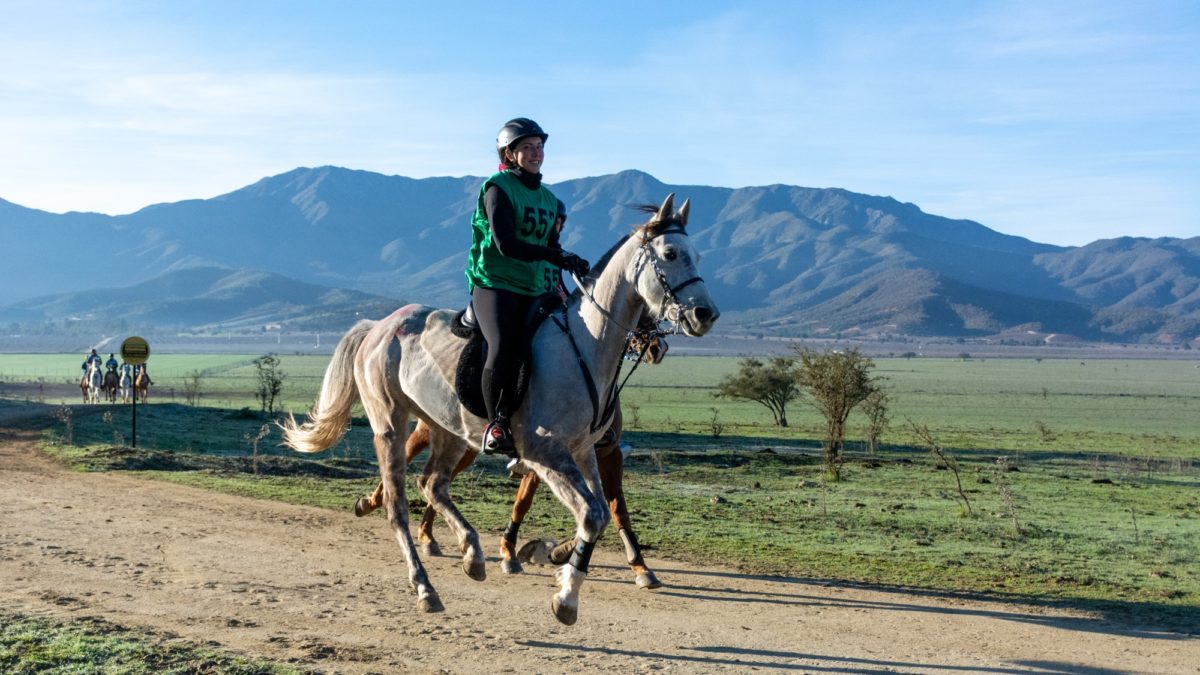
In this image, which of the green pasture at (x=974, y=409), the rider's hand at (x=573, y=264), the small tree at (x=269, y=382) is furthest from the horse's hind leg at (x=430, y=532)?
the green pasture at (x=974, y=409)

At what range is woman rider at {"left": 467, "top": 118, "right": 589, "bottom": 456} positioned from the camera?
321 inches

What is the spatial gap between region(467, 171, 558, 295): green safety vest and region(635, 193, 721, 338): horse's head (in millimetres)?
833

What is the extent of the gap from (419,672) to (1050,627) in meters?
4.89

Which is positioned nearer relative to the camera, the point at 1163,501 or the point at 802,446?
the point at 1163,501

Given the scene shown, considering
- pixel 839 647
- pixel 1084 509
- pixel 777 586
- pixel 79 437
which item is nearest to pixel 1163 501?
pixel 1084 509

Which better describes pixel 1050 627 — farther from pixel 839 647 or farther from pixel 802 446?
pixel 802 446

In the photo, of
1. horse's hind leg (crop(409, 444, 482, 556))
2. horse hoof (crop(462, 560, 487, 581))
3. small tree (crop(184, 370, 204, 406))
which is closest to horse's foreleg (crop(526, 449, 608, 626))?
horse hoof (crop(462, 560, 487, 581))

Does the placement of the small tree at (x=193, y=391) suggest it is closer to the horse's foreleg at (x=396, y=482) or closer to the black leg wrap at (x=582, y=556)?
the horse's foreleg at (x=396, y=482)

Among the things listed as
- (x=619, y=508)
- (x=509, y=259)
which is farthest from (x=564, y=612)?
(x=619, y=508)

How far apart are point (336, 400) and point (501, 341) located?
309cm

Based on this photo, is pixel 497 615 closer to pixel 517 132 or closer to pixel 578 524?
pixel 578 524

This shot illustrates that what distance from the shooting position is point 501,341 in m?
8.20

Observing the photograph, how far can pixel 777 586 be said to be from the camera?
34.2 ft

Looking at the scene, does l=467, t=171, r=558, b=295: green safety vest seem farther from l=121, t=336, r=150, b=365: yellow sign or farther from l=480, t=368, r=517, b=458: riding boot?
l=121, t=336, r=150, b=365: yellow sign
